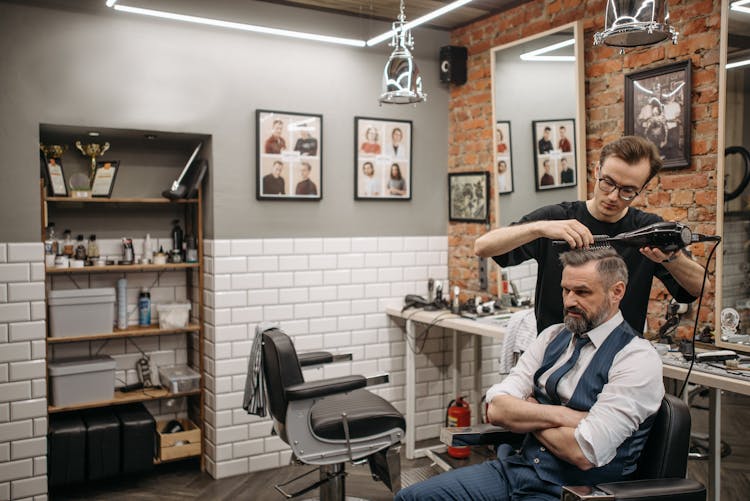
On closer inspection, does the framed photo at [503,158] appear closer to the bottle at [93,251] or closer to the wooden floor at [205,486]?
the wooden floor at [205,486]

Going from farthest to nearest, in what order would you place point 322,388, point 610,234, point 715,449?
1. point 322,388
2. point 715,449
3. point 610,234

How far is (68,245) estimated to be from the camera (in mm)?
4305

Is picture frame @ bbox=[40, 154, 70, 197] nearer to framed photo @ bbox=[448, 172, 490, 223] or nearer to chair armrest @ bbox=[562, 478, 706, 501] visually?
framed photo @ bbox=[448, 172, 490, 223]

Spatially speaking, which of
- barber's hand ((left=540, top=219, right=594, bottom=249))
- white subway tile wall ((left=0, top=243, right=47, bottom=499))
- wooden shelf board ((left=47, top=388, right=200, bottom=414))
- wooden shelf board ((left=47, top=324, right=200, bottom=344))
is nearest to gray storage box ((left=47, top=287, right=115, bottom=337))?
wooden shelf board ((left=47, top=324, right=200, bottom=344))

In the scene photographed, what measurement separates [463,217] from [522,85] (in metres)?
1.13

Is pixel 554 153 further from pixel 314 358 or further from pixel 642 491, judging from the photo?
pixel 642 491

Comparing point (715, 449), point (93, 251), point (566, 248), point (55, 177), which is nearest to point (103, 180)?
point (55, 177)

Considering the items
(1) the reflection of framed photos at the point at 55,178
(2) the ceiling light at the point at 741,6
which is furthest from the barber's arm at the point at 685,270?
(1) the reflection of framed photos at the point at 55,178

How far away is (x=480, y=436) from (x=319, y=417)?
1.15 metres

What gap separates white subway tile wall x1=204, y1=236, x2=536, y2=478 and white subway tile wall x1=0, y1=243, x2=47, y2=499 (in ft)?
3.32

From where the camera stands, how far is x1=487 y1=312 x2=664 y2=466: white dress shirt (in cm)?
204

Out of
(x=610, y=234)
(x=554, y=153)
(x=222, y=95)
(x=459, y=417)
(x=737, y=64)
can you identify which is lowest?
(x=459, y=417)

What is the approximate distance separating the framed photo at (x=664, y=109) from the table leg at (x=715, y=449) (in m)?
1.19

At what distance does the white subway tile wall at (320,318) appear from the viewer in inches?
174
